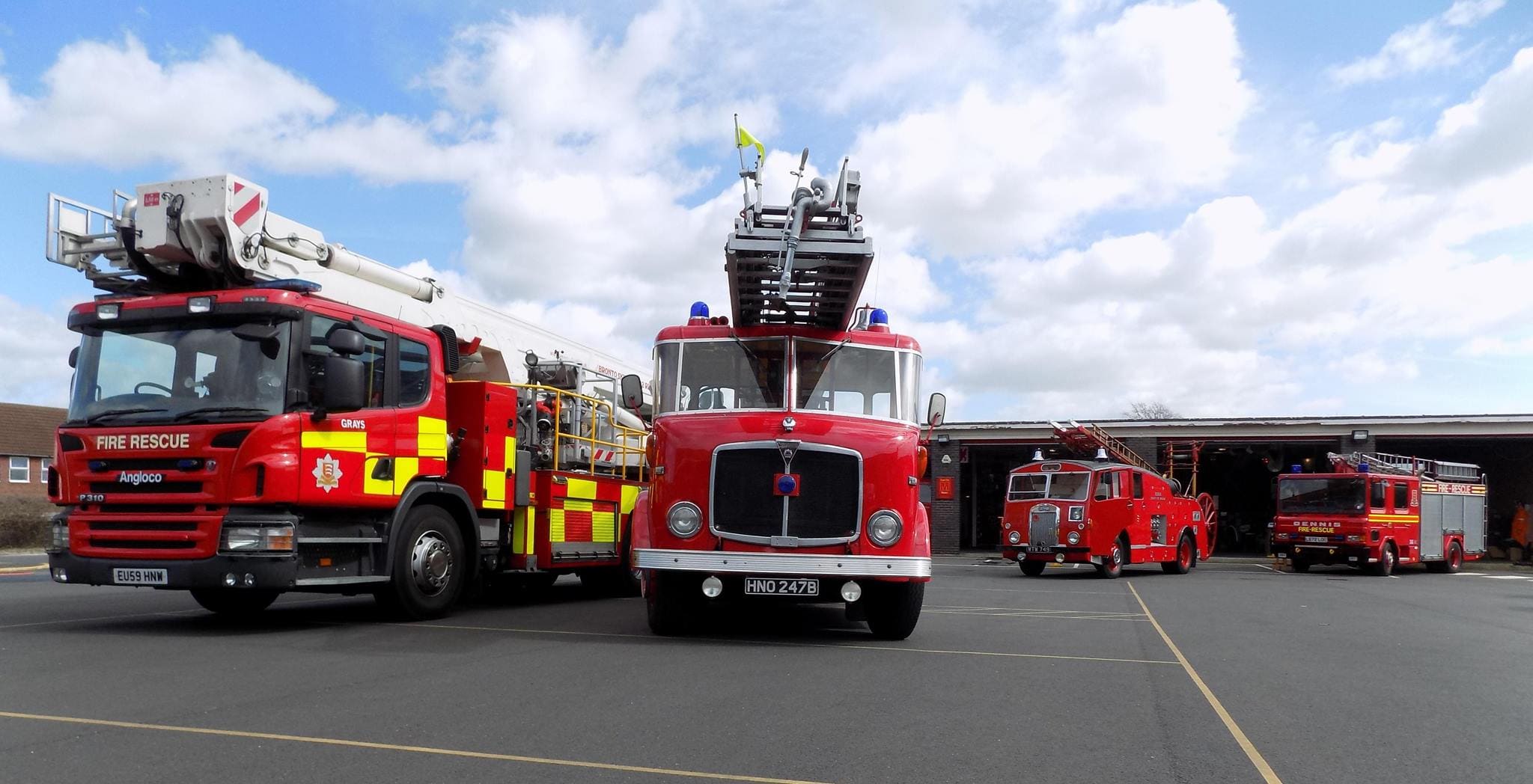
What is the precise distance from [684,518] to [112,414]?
4.55m

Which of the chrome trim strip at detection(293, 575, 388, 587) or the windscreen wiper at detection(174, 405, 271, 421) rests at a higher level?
the windscreen wiper at detection(174, 405, 271, 421)

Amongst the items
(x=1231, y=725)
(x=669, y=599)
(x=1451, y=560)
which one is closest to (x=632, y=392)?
(x=669, y=599)

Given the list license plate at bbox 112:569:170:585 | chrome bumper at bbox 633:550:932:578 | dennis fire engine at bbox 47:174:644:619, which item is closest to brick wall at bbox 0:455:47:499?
dennis fire engine at bbox 47:174:644:619

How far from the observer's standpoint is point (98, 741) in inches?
202

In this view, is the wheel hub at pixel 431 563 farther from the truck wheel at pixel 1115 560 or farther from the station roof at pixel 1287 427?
the station roof at pixel 1287 427

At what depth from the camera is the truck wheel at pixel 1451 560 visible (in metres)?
29.0

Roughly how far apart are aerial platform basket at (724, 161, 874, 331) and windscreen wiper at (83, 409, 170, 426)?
4637mm

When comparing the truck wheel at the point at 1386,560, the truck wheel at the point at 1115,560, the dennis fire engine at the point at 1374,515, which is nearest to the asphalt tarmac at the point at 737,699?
the truck wheel at the point at 1115,560

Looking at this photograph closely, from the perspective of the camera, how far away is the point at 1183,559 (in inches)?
1025

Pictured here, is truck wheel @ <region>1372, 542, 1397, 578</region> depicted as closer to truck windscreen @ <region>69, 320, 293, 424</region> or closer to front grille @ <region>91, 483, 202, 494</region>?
truck windscreen @ <region>69, 320, 293, 424</region>

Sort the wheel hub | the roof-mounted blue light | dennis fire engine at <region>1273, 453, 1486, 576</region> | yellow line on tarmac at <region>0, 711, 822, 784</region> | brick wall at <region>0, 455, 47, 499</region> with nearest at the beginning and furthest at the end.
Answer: yellow line on tarmac at <region>0, 711, 822, 784</region>
the roof-mounted blue light
the wheel hub
dennis fire engine at <region>1273, 453, 1486, 576</region>
brick wall at <region>0, 455, 47, 499</region>

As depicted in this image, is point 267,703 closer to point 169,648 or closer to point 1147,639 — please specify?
point 169,648

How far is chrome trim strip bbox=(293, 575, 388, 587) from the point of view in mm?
8938

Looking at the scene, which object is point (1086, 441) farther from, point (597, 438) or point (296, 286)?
point (296, 286)
